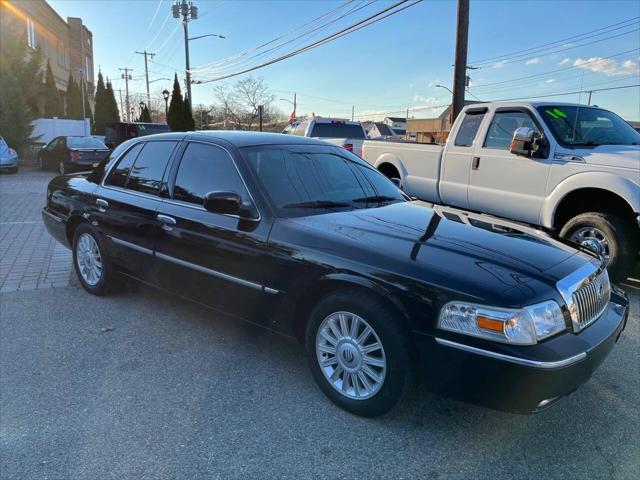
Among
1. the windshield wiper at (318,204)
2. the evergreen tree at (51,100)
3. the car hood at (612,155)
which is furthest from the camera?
the evergreen tree at (51,100)

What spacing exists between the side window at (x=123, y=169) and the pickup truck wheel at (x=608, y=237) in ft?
14.8

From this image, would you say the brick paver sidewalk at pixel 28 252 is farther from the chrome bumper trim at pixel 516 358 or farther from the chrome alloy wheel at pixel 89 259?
the chrome bumper trim at pixel 516 358

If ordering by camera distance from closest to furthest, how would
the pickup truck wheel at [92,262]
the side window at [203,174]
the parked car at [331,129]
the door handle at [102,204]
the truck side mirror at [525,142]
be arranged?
the side window at [203,174] < the door handle at [102,204] < the pickup truck wheel at [92,262] < the truck side mirror at [525,142] < the parked car at [331,129]

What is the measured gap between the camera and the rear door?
419 cm

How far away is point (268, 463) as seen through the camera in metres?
2.57

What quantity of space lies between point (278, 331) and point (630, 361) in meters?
2.68

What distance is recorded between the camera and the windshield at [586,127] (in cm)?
584

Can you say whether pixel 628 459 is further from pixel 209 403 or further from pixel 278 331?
pixel 209 403

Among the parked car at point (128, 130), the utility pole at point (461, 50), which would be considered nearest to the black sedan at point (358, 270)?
the utility pole at point (461, 50)

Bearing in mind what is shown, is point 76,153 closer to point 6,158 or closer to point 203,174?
point 6,158

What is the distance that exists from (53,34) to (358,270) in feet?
157

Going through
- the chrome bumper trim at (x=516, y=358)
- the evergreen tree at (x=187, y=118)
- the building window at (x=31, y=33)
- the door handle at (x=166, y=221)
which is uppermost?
the building window at (x=31, y=33)

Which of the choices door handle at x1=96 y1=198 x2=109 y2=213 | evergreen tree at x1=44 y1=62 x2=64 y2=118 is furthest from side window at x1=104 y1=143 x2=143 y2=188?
evergreen tree at x1=44 y1=62 x2=64 y2=118

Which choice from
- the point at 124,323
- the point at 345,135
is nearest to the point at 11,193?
the point at 345,135
